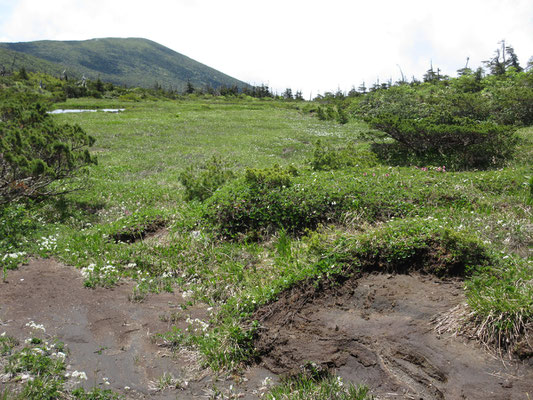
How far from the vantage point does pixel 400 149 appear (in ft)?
52.2

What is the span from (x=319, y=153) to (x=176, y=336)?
863 centimetres

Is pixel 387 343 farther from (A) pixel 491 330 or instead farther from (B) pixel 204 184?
(B) pixel 204 184

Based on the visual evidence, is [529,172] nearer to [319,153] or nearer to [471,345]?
[319,153]

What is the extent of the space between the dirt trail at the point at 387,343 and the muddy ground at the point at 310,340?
11 mm

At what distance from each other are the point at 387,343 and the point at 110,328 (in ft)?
12.8

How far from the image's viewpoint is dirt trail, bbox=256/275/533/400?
350 centimetres

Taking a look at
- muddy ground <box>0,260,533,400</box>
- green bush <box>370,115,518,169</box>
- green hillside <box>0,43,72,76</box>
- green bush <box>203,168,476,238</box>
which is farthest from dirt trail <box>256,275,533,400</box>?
green hillside <box>0,43,72,76</box>

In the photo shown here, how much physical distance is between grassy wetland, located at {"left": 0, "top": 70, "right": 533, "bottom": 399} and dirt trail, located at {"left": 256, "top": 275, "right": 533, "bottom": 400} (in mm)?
26

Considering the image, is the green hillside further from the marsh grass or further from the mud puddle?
the mud puddle

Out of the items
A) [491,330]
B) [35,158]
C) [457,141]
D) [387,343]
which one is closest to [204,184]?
[35,158]

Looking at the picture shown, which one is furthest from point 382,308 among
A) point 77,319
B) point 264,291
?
point 77,319

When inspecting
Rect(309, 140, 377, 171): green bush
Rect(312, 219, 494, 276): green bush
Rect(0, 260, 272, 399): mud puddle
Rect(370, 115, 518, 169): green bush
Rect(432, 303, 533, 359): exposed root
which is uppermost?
Rect(370, 115, 518, 169): green bush

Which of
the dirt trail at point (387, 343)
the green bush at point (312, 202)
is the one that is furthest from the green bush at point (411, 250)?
the green bush at point (312, 202)

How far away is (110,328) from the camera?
5.38m
